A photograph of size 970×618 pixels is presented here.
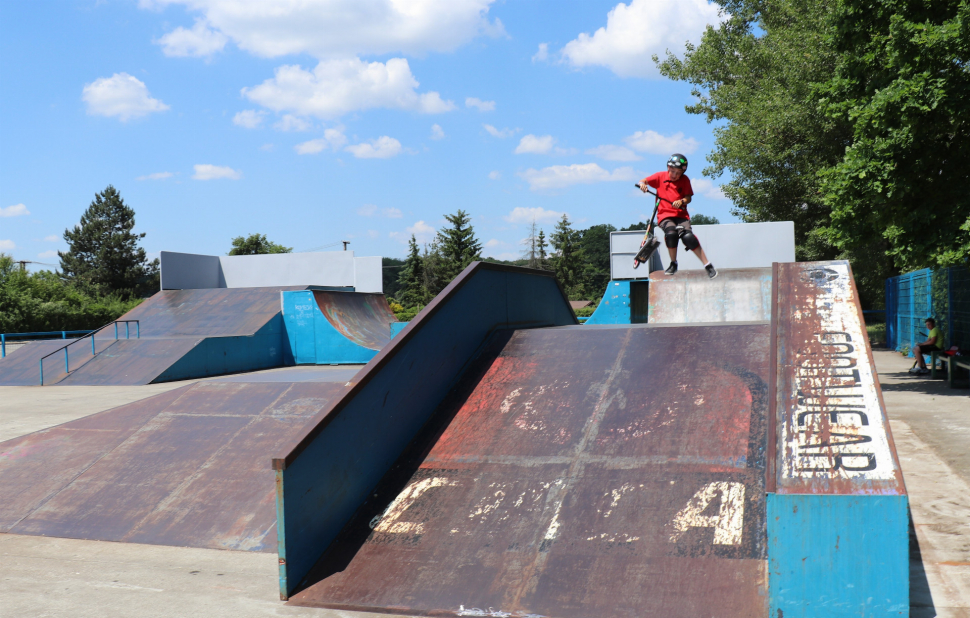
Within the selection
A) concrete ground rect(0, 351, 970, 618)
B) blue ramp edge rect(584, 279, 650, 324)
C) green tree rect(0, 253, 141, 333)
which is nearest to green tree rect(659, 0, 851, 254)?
blue ramp edge rect(584, 279, 650, 324)

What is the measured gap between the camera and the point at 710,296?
399 inches

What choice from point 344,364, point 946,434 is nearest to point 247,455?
point 946,434

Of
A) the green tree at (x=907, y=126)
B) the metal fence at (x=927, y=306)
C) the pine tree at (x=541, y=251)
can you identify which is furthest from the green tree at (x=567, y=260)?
the green tree at (x=907, y=126)

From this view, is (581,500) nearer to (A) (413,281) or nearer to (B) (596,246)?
(A) (413,281)

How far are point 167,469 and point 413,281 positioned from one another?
59.6 metres

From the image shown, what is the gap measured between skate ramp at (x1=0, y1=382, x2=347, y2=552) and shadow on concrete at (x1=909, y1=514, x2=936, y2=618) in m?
3.11

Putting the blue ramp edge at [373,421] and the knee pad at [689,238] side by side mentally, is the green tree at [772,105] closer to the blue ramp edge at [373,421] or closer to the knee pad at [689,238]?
the knee pad at [689,238]

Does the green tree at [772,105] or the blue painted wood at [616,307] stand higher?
the green tree at [772,105]

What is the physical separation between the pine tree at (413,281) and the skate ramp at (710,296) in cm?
5280

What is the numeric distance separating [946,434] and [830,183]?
465 centimetres

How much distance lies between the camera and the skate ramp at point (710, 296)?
32.3 feet

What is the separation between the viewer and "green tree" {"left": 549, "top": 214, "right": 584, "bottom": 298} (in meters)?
75.7

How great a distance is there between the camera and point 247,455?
5801 millimetres

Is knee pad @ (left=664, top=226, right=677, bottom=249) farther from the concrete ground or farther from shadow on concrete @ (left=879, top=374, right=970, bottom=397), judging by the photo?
shadow on concrete @ (left=879, top=374, right=970, bottom=397)
